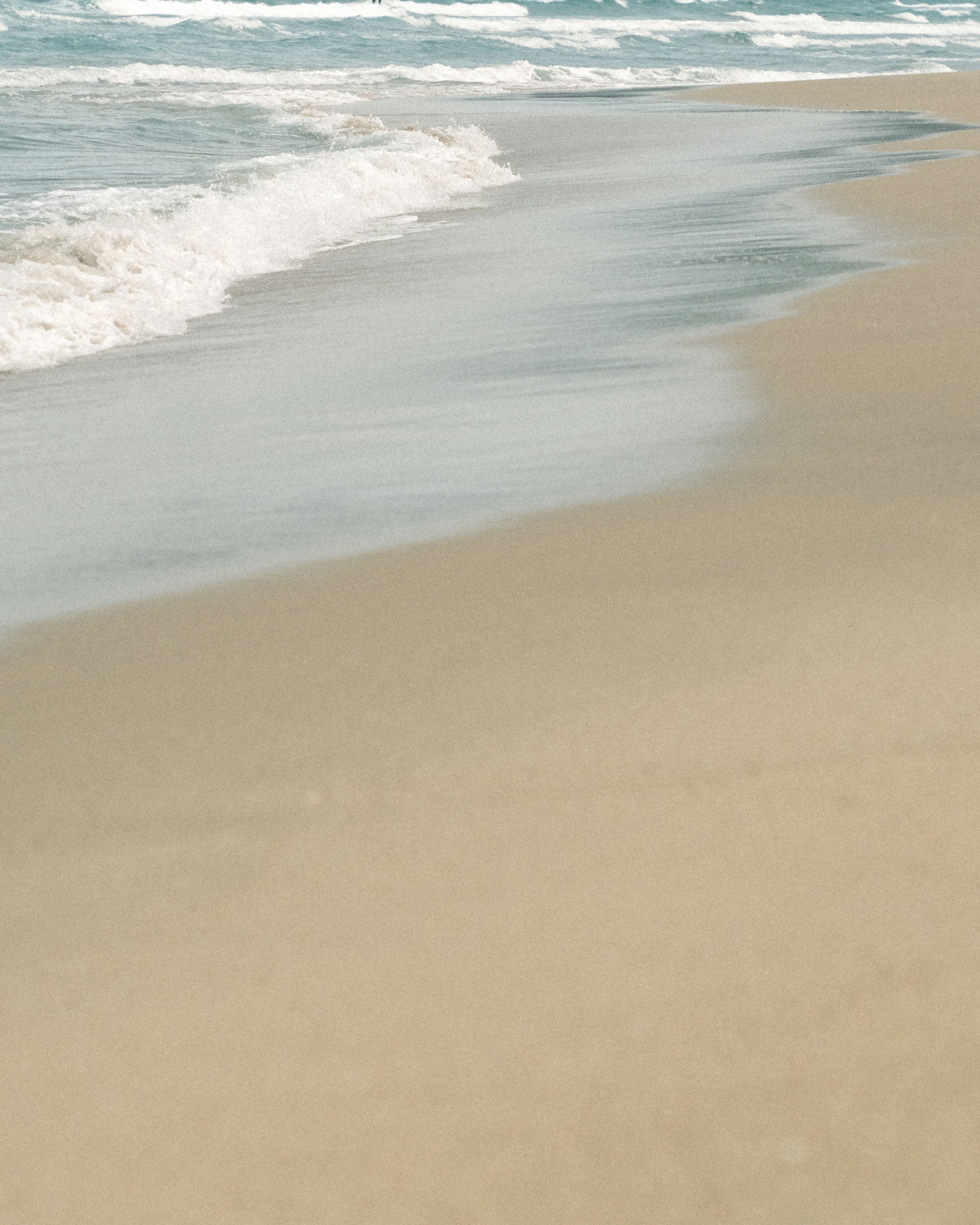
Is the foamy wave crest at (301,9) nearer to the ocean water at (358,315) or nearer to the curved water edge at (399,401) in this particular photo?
the ocean water at (358,315)

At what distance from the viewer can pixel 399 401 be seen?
473cm

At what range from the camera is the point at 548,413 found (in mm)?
4438

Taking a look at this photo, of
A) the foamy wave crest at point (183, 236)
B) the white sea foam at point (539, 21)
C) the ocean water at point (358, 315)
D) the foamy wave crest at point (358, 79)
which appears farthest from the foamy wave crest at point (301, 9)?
the foamy wave crest at point (183, 236)

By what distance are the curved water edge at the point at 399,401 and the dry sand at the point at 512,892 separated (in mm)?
454

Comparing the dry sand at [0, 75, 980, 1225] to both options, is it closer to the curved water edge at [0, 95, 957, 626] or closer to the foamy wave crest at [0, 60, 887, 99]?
the curved water edge at [0, 95, 957, 626]

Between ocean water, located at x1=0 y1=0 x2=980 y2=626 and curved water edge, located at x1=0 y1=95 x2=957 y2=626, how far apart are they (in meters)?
0.02

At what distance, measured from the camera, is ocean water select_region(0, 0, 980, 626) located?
3.71m

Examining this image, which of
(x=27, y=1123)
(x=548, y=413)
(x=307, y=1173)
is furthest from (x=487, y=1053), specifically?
(x=548, y=413)

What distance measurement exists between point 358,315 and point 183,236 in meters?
2.62

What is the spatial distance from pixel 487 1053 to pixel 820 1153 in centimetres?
37

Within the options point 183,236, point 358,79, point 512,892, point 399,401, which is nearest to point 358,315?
point 399,401

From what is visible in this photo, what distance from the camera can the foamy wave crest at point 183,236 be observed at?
259 inches

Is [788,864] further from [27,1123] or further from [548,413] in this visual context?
[548,413]

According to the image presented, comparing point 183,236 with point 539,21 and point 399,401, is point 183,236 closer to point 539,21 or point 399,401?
point 399,401
